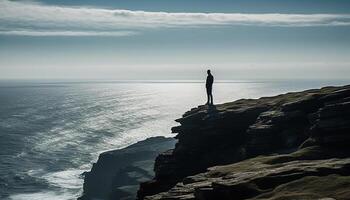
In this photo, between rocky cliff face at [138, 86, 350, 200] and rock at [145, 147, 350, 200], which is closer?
rock at [145, 147, 350, 200]

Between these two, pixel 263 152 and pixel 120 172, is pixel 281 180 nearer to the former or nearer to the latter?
pixel 263 152

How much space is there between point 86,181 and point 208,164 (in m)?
95.2

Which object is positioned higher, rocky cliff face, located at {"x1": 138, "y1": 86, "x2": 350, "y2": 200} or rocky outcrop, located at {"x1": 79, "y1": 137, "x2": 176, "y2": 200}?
rocky cliff face, located at {"x1": 138, "y1": 86, "x2": 350, "y2": 200}

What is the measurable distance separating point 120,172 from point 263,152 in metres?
96.7

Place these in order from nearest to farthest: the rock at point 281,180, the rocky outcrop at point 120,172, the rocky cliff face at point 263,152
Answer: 1. the rock at point 281,180
2. the rocky cliff face at point 263,152
3. the rocky outcrop at point 120,172

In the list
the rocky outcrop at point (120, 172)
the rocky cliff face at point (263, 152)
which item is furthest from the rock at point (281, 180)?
the rocky outcrop at point (120, 172)

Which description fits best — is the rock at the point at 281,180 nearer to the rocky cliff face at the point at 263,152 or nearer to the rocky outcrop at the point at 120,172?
the rocky cliff face at the point at 263,152

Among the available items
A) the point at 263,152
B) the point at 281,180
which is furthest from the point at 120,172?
the point at 281,180

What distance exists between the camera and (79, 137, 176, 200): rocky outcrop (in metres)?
137

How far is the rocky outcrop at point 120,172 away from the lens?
5404 inches

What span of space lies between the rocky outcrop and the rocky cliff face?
62.7 meters

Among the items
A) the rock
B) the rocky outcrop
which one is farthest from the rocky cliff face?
the rocky outcrop

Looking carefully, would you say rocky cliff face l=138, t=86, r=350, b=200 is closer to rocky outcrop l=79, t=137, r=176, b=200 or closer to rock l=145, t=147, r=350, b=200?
rock l=145, t=147, r=350, b=200

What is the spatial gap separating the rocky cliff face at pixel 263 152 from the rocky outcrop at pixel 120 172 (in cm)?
6265
